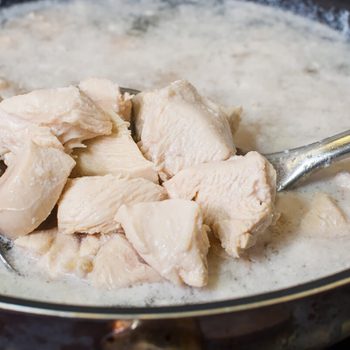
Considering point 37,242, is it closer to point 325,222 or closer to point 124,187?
point 124,187

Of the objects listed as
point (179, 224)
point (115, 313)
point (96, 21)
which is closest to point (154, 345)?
point (115, 313)

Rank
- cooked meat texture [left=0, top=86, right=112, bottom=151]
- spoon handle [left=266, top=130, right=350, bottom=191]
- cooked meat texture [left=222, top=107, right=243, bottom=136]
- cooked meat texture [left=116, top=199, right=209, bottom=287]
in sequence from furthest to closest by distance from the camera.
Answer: cooked meat texture [left=222, top=107, right=243, bottom=136], spoon handle [left=266, top=130, right=350, bottom=191], cooked meat texture [left=0, top=86, right=112, bottom=151], cooked meat texture [left=116, top=199, right=209, bottom=287]

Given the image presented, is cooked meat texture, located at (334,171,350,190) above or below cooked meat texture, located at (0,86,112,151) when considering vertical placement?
below

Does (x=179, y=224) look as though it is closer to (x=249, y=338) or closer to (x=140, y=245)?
(x=140, y=245)

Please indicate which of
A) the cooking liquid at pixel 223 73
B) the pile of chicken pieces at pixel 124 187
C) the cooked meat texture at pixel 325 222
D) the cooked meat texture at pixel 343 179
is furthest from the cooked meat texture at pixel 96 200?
the cooked meat texture at pixel 343 179

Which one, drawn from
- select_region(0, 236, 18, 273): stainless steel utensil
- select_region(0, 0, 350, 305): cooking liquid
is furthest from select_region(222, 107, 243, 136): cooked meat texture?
select_region(0, 236, 18, 273): stainless steel utensil

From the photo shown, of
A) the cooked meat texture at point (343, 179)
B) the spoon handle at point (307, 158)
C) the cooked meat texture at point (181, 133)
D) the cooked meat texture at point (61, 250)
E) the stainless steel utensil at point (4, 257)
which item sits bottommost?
the stainless steel utensil at point (4, 257)

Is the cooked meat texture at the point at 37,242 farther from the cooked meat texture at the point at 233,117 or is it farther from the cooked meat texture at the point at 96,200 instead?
the cooked meat texture at the point at 233,117

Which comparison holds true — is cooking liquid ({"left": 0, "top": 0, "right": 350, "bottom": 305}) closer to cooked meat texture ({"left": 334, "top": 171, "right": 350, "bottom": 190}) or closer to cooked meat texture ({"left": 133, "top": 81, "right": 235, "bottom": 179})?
cooked meat texture ({"left": 334, "top": 171, "right": 350, "bottom": 190})
